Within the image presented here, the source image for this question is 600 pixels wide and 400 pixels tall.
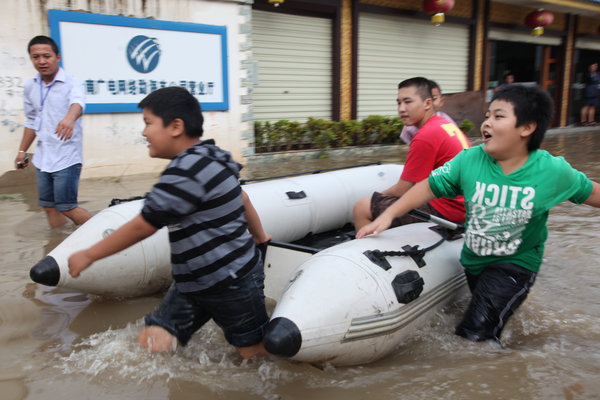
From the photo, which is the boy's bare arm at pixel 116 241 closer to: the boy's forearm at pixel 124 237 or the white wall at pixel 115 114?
the boy's forearm at pixel 124 237

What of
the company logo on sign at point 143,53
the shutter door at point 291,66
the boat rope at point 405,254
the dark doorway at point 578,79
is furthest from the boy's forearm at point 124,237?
the dark doorway at point 578,79

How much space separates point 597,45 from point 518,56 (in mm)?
3631

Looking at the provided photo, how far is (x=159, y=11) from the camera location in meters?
7.55

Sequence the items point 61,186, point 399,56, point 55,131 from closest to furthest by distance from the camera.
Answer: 1. point 55,131
2. point 61,186
3. point 399,56

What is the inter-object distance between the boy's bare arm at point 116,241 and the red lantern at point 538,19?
14.7 m

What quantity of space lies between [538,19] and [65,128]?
1354 cm

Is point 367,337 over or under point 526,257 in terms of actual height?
under

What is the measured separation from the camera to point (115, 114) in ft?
24.3

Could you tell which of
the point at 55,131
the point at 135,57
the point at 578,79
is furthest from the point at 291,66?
the point at 578,79

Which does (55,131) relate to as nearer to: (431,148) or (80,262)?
(80,262)

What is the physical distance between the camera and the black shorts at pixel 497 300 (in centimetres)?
264

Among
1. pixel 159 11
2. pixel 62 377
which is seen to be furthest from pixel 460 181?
pixel 159 11

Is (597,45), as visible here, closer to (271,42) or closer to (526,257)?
(271,42)

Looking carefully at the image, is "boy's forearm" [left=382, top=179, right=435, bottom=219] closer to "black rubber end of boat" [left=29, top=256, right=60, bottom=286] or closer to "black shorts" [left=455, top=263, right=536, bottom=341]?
"black shorts" [left=455, top=263, right=536, bottom=341]
